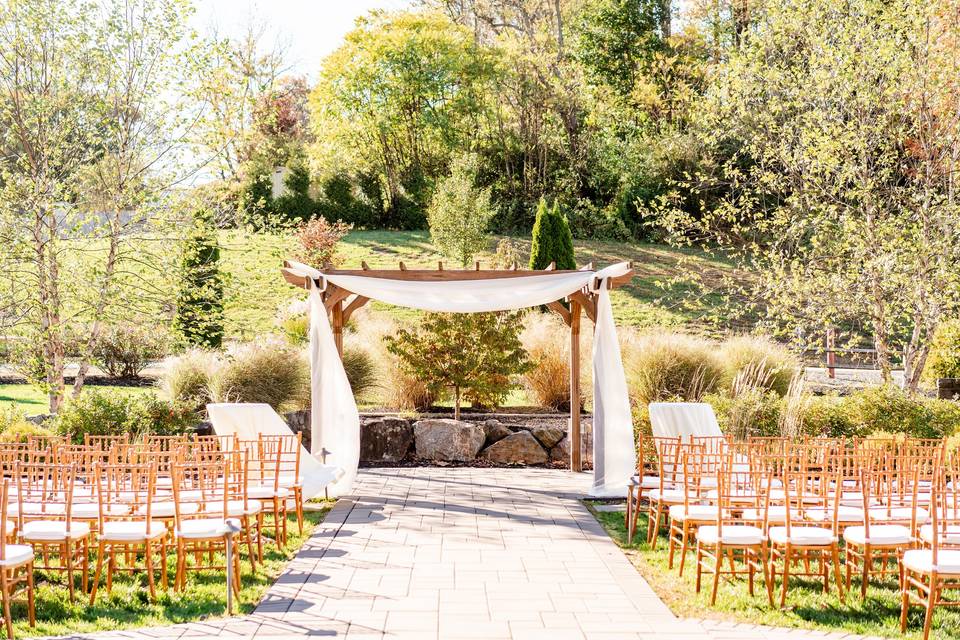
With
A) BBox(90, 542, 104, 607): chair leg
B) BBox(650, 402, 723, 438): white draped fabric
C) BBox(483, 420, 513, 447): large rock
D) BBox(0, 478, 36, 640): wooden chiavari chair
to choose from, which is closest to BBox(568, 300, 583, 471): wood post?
BBox(483, 420, 513, 447): large rock

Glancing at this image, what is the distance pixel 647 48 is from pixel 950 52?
19.5 metres

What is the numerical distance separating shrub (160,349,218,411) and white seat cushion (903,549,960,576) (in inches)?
328

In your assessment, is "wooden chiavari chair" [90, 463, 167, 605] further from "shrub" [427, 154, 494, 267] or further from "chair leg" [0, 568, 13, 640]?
"shrub" [427, 154, 494, 267]

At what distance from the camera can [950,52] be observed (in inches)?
404

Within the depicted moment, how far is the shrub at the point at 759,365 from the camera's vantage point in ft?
35.2

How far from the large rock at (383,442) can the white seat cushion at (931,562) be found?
22.1ft

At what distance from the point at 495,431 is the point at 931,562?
6606 mm

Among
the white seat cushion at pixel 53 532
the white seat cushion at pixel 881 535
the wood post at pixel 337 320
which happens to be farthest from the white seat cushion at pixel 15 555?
the wood post at pixel 337 320

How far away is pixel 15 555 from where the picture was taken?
4.31 meters

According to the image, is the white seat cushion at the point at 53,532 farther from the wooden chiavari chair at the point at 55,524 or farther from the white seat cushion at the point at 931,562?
the white seat cushion at the point at 931,562

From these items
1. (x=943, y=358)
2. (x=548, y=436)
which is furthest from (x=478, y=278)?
(x=943, y=358)

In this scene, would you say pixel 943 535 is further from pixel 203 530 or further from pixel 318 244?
pixel 318 244

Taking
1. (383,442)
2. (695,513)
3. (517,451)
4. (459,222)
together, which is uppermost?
(459,222)

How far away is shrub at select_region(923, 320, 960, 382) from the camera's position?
11680mm
